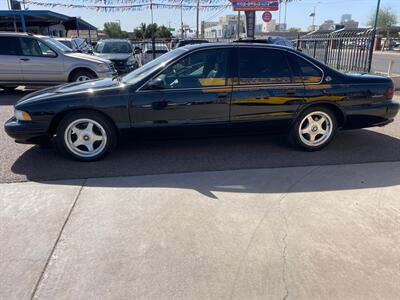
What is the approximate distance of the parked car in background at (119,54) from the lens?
45.1ft

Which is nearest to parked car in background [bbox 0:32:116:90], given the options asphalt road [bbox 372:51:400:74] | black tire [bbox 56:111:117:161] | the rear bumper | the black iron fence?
black tire [bbox 56:111:117:161]

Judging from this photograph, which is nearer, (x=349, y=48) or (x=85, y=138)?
(x=85, y=138)

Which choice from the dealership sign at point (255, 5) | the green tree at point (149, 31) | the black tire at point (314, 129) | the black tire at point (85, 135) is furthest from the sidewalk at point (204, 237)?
the green tree at point (149, 31)

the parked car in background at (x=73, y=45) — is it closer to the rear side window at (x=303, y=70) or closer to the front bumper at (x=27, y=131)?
the front bumper at (x=27, y=131)

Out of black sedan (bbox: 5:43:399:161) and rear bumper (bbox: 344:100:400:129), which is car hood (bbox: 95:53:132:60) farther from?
rear bumper (bbox: 344:100:400:129)

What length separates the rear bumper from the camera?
512 centimetres

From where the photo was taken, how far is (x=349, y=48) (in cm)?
1230

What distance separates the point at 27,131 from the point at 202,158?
2.29 metres

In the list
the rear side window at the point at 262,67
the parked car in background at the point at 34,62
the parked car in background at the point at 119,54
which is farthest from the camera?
the parked car in background at the point at 119,54

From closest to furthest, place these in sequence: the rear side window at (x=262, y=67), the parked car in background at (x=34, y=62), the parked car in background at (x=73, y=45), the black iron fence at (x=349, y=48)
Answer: the rear side window at (x=262, y=67)
the parked car in background at (x=34, y=62)
the black iron fence at (x=349, y=48)
the parked car in background at (x=73, y=45)

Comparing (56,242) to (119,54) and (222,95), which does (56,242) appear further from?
(119,54)

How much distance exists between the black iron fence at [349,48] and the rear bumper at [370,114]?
22.6 ft

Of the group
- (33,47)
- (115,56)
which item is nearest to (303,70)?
(33,47)

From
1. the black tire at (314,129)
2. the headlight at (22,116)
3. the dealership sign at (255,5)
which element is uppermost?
the dealership sign at (255,5)
